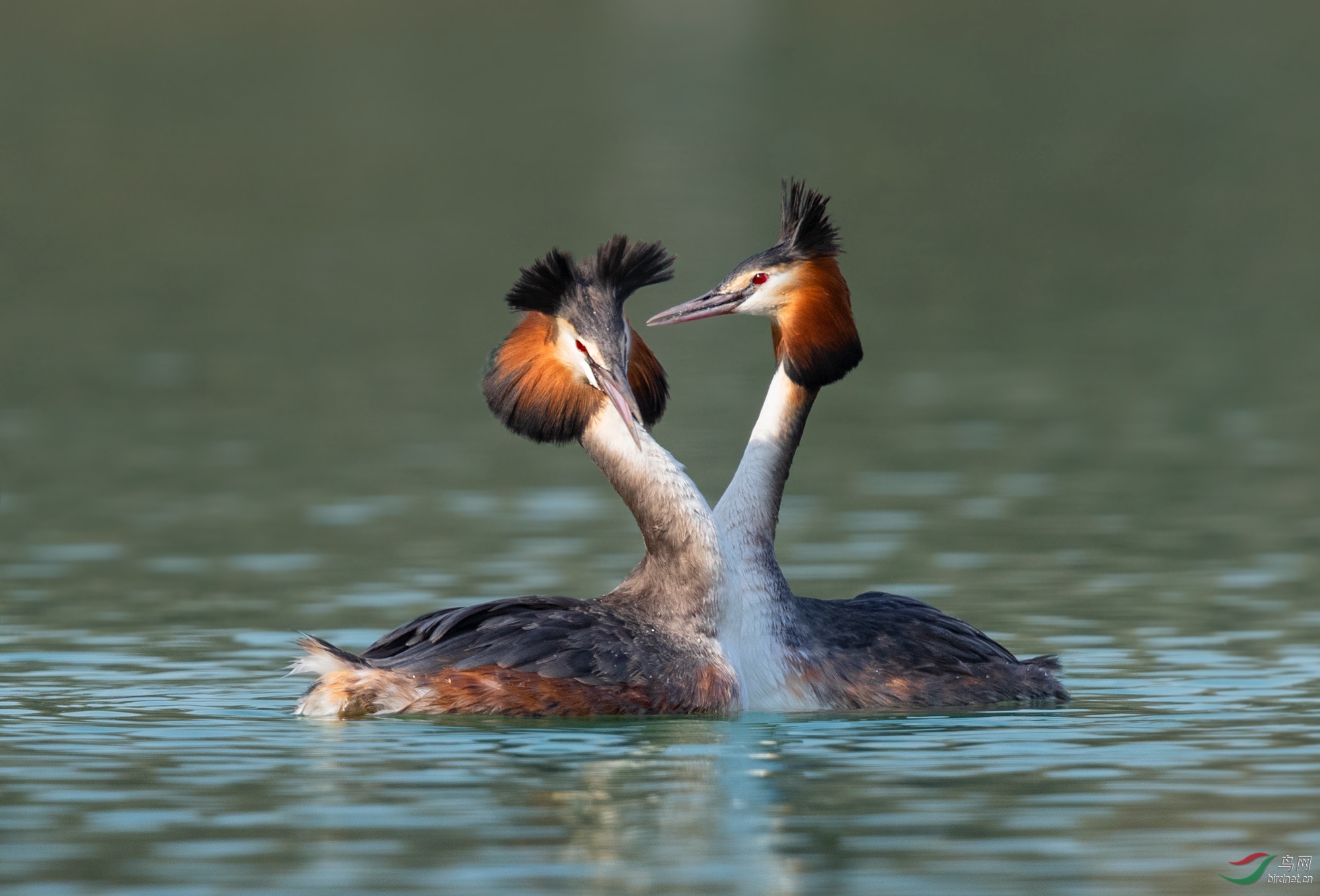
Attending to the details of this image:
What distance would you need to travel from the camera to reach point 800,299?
14906 mm

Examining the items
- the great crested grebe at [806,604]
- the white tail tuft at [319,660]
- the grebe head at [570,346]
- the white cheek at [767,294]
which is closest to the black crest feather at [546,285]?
the grebe head at [570,346]

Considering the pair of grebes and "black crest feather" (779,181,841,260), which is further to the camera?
"black crest feather" (779,181,841,260)

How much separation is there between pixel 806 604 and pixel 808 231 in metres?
1.97

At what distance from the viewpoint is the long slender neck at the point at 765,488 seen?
1439 centimetres

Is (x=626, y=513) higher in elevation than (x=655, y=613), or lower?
higher

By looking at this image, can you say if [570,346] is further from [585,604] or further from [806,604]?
[806,604]

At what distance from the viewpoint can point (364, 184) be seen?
51.5 m

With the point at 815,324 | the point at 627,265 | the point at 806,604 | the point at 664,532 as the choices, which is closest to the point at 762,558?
the point at 806,604

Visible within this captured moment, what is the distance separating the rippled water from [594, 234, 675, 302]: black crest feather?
2.35 meters

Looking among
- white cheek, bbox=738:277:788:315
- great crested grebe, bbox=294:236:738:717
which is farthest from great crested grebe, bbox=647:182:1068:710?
great crested grebe, bbox=294:236:738:717

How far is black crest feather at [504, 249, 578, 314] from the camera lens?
1402cm

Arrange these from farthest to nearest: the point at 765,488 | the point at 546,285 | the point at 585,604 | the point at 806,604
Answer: the point at 765,488 → the point at 806,604 → the point at 546,285 → the point at 585,604

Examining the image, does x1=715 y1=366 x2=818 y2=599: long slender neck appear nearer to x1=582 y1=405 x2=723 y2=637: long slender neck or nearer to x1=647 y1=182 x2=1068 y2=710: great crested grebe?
x1=647 y1=182 x2=1068 y2=710: great crested grebe

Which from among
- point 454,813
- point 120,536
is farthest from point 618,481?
point 120,536
